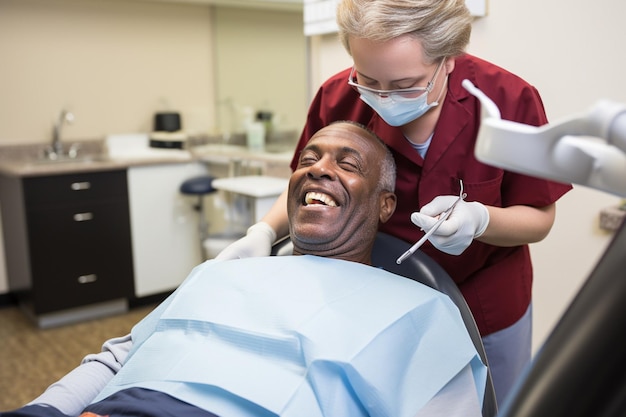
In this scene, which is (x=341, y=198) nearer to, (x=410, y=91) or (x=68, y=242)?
(x=410, y=91)

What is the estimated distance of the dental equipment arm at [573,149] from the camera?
15.4 inches

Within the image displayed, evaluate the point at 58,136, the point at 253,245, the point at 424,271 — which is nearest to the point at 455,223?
the point at 424,271

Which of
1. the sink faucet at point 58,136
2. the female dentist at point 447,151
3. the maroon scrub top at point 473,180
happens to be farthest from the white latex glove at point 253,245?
the sink faucet at point 58,136

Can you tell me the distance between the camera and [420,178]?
1324mm

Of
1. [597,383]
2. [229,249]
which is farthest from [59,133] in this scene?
[597,383]

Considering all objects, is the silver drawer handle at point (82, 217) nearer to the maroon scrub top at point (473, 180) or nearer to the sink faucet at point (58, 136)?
the sink faucet at point (58, 136)

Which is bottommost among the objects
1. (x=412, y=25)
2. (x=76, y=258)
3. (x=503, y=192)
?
(x=76, y=258)

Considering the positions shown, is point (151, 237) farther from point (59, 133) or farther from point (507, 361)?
point (507, 361)

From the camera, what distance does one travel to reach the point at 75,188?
3221 mm

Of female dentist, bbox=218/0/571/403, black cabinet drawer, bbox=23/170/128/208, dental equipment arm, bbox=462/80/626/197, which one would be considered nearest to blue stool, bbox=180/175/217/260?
black cabinet drawer, bbox=23/170/128/208

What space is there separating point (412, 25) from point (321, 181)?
1.33 feet

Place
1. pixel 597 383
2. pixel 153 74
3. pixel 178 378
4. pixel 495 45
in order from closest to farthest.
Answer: pixel 597 383, pixel 178 378, pixel 495 45, pixel 153 74

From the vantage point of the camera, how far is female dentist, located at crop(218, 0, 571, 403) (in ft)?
3.55

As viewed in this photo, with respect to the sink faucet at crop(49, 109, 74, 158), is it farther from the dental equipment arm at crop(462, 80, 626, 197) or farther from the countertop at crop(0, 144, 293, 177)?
the dental equipment arm at crop(462, 80, 626, 197)
